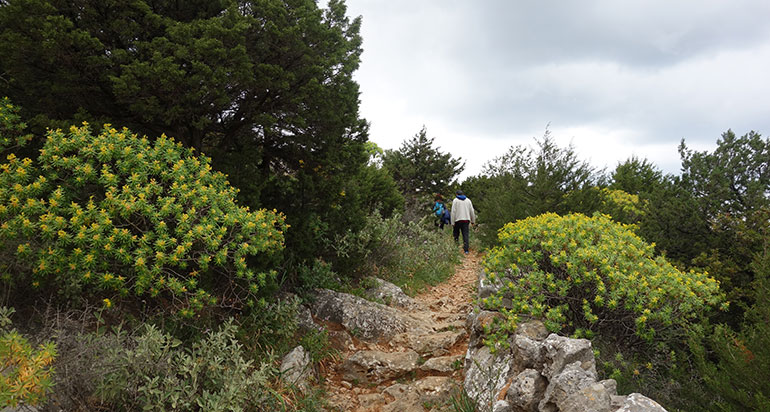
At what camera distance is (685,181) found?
560 cm

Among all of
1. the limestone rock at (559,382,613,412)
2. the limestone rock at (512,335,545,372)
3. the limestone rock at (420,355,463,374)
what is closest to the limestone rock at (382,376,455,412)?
the limestone rock at (420,355,463,374)

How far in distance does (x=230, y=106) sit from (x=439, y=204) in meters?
9.59

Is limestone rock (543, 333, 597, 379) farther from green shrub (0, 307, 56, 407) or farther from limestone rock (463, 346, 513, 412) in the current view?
green shrub (0, 307, 56, 407)

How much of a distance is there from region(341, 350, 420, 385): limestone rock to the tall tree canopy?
1871 millimetres

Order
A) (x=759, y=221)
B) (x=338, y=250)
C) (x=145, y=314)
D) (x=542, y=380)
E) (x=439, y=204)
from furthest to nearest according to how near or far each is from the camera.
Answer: (x=439, y=204) → (x=338, y=250) → (x=759, y=221) → (x=145, y=314) → (x=542, y=380)

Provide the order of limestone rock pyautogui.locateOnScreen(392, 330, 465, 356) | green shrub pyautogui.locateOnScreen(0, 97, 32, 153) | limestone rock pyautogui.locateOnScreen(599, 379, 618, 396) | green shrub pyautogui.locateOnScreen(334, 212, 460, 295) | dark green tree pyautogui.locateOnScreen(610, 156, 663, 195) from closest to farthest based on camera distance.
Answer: limestone rock pyautogui.locateOnScreen(599, 379, 618, 396)
green shrub pyautogui.locateOnScreen(0, 97, 32, 153)
limestone rock pyautogui.locateOnScreen(392, 330, 465, 356)
green shrub pyautogui.locateOnScreen(334, 212, 460, 295)
dark green tree pyautogui.locateOnScreen(610, 156, 663, 195)

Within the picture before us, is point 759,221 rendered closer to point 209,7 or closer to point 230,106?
point 230,106

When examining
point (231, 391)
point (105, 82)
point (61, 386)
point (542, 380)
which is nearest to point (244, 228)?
point (231, 391)

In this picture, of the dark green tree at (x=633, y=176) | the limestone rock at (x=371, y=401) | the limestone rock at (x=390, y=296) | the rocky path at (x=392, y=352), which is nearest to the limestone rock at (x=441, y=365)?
the rocky path at (x=392, y=352)

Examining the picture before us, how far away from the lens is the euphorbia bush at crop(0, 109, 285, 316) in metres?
3.35

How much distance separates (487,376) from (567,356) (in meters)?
0.87

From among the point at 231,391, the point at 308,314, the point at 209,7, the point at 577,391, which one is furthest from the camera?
the point at 308,314

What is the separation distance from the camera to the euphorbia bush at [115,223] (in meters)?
3.35

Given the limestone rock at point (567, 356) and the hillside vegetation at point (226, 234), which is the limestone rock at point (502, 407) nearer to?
the limestone rock at point (567, 356)
